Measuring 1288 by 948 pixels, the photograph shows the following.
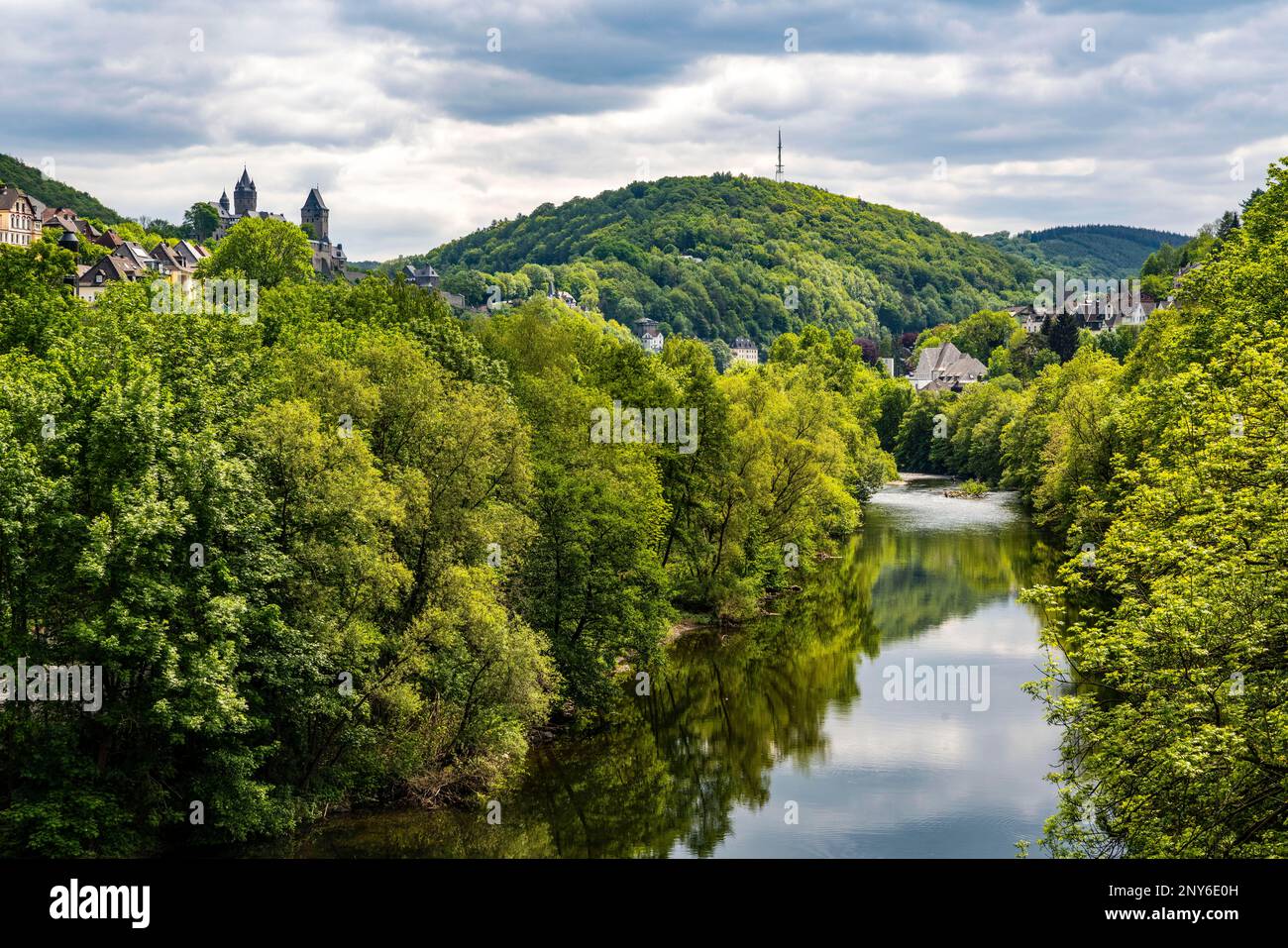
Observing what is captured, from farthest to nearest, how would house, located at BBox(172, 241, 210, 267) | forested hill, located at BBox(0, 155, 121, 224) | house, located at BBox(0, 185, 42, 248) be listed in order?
forested hill, located at BBox(0, 155, 121, 224)
house, located at BBox(172, 241, 210, 267)
house, located at BBox(0, 185, 42, 248)

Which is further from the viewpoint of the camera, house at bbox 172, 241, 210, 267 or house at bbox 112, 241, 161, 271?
house at bbox 172, 241, 210, 267

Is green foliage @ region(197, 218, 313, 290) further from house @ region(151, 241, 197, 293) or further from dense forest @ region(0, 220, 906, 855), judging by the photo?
house @ region(151, 241, 197, 293)

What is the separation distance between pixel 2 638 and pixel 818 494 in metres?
44.6

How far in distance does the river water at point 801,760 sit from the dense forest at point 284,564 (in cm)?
167

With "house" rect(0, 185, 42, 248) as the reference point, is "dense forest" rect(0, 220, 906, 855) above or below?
below

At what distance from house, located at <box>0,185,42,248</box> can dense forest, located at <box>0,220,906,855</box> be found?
78.0 m

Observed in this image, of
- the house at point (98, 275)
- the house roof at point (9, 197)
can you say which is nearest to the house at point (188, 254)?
the house roof at point (9, 197)

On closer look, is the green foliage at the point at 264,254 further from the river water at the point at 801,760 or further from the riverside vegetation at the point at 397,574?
the river water at the point at 801,760

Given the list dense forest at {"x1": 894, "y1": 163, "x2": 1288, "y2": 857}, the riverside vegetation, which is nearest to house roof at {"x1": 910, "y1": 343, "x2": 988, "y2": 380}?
the riverside vegetation

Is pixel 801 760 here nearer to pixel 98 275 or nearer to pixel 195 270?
pixel 195 270

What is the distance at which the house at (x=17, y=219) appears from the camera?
377ft

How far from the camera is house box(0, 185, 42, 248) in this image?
377 feet

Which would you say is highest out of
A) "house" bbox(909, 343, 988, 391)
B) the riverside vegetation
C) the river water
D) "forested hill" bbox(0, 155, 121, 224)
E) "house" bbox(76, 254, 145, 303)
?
"forested hill" bbox(0, 155, 121, 224)
